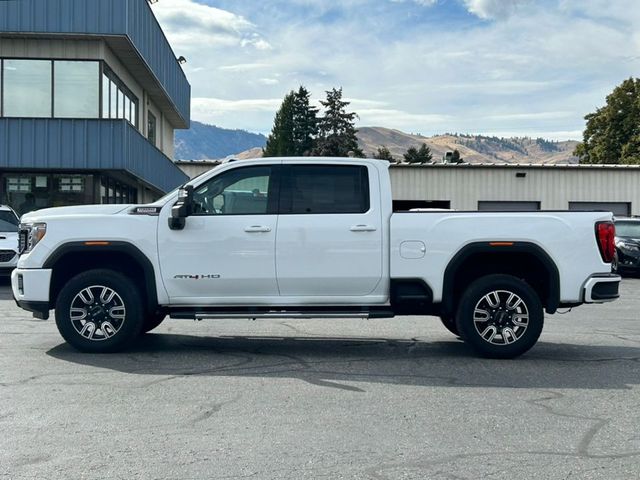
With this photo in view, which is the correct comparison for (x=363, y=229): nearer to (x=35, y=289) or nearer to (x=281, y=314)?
(x=281, y=314)

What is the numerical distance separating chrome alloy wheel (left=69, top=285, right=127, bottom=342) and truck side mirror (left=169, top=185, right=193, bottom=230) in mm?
→ 949

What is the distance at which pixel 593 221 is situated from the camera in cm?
777

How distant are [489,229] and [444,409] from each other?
2.56 metres

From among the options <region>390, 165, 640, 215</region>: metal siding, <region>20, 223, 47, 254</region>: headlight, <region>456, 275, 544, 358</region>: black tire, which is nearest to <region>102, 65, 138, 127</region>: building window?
<region>20, 223, 47, 254</region>: headlight

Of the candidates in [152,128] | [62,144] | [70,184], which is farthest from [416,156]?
[62,144]

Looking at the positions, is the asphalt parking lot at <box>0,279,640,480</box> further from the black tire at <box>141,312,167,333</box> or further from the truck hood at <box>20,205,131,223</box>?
the truck hood at <box>20,205,131,223</box>

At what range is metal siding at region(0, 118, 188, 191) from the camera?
67.2ft

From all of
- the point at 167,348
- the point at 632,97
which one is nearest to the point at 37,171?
the point at 167,348

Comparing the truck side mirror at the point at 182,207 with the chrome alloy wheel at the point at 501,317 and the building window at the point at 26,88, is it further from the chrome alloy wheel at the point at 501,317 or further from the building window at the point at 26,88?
the building window at the point at 26,88

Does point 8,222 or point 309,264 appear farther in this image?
point 8,222

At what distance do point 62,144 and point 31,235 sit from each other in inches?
528

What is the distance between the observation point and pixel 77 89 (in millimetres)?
21016

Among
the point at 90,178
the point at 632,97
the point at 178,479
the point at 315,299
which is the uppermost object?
the point at 632,97

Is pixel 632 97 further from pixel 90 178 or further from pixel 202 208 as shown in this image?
pixel 202 208
